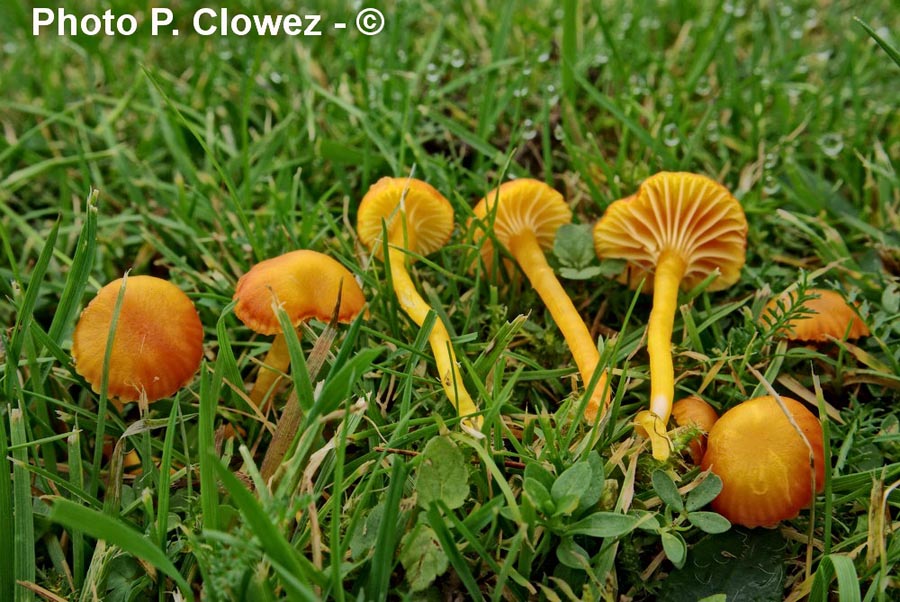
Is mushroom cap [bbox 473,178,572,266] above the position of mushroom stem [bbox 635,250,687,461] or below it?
above

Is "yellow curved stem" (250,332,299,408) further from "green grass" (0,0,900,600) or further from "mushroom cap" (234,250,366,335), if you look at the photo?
"mushroom cap" (234,250,366,335)

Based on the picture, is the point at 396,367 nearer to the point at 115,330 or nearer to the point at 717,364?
the point at 115,330

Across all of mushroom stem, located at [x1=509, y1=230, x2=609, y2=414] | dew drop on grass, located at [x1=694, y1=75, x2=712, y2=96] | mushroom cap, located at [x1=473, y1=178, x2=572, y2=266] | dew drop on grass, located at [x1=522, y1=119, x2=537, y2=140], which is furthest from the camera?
dew drop on grass, located at [x1=694, y1=75, x2=712, y2=96]

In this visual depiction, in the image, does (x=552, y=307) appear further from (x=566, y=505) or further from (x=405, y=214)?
(x=566, y=505)

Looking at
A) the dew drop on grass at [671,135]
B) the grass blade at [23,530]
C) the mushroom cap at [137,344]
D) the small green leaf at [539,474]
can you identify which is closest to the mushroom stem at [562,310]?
the small green leaf at [539,474]

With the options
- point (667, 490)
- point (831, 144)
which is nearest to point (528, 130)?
point (831, 144)

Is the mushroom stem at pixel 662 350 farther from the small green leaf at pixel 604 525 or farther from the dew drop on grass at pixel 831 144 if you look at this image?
the dew drop on grass at pixel 831 144

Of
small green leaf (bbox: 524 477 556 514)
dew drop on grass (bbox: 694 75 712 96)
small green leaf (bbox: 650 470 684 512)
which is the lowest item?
small green leaf (bbox: 650 470 684 512)

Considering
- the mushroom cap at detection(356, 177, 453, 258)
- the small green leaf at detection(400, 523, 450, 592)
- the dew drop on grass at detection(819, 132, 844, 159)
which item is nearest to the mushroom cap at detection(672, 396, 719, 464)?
the small green leaf at detection(400, 523, 450, 592)
